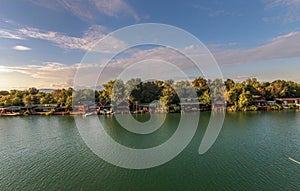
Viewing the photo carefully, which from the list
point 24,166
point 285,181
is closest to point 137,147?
point 24,166

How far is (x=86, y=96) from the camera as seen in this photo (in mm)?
57250

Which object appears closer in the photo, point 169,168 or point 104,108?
point 169,168

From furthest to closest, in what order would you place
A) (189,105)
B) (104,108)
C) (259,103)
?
(104,108) < (259,103) < (189,105)

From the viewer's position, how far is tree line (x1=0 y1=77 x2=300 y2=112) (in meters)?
50.3

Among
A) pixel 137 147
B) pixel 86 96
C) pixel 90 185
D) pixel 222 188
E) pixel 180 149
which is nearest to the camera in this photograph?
pixel 222 188

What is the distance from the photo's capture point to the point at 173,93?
51.7 m

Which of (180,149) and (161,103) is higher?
(161,103)

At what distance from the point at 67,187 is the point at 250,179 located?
1231 centimetres

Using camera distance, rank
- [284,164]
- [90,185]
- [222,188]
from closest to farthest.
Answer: [222,188], [90,185], [284,164]

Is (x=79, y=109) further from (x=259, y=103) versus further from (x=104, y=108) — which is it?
(x=259, y=103)

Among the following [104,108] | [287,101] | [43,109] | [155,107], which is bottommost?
[43,109]

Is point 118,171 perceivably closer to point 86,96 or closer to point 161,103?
point 161,103

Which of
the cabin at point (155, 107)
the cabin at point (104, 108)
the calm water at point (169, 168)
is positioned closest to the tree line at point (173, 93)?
the cabin at point (104, 108)

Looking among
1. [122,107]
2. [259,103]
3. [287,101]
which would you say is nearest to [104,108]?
[122,107]
